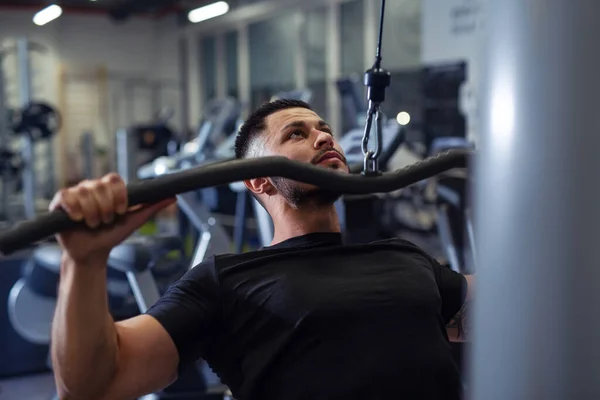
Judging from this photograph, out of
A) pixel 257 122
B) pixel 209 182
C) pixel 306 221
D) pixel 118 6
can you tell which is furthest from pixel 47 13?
pixel 209 182

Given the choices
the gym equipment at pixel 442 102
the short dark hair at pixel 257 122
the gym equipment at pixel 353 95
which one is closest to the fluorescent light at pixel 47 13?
the gym equipment at pixel 442 102

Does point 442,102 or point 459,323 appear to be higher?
point 442,102

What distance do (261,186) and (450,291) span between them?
0.48 metres

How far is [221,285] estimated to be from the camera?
132cm

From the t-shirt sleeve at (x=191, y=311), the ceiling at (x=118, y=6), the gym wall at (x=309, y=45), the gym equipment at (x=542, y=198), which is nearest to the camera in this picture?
the gym equipment at (x=542, y=198)

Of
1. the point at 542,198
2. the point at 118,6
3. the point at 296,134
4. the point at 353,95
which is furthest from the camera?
the point at 118,6

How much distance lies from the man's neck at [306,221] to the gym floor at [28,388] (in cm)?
260

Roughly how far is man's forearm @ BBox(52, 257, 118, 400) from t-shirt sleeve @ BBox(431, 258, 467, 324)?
2.33 ft

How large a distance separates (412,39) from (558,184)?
8.00 m

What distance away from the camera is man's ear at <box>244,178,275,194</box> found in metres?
1.57

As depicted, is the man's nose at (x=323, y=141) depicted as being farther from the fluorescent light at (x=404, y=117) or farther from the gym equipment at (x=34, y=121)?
the gym equipment at (x=34, y=121)

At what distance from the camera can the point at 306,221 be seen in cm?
152

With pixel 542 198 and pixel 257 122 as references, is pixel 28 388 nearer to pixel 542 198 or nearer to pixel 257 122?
pixel 257 122

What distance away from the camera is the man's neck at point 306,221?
4.97 feet
